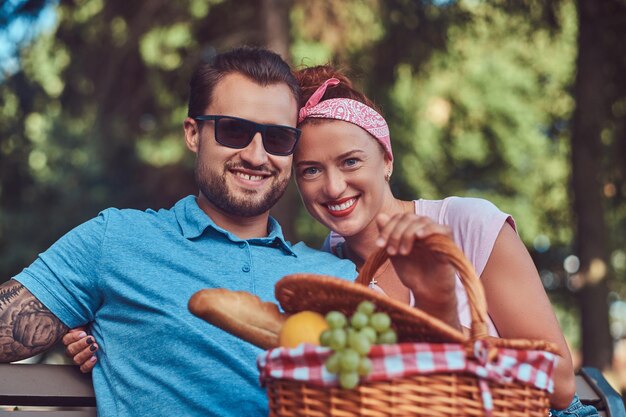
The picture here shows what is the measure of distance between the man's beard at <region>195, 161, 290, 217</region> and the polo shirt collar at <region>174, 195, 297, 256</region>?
8cm

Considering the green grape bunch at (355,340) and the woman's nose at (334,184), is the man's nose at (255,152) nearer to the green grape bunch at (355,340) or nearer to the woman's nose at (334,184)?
the woman's nose at (334,184)

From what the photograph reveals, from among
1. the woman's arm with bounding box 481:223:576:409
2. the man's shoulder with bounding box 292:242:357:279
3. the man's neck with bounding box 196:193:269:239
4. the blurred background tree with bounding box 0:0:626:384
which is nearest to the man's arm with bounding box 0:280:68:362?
the man's neck with bounding box 196:193:269:239

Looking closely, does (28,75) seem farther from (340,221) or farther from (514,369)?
(514,369)

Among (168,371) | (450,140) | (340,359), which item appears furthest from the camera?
(450,140)

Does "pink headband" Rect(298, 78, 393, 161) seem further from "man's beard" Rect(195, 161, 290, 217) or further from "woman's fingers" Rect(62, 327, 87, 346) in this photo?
"woman's fingers" Rect(62, 327, 87, 346)

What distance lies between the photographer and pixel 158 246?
2.95 meters

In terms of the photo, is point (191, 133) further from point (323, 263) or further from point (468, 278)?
point (468, 278)

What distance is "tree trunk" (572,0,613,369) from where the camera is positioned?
7.76m

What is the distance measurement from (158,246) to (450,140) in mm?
11957

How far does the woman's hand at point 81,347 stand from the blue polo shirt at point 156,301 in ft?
0.10

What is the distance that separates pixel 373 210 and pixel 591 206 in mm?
5147

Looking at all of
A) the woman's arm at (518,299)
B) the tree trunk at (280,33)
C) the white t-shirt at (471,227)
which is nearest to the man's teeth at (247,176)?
the white t-shirt at (471,227)

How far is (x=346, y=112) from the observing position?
328cm

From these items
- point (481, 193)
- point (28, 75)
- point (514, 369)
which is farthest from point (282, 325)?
point (481, 193)
